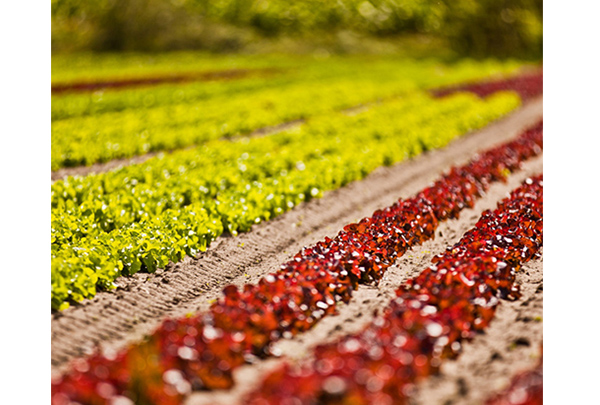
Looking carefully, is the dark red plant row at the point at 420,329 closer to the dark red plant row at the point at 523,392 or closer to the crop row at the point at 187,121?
the dark red plant row at the point at 523,392

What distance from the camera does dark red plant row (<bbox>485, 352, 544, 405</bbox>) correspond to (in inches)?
150

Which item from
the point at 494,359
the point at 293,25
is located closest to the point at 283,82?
the point at 293,25

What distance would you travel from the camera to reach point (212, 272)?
725 cm

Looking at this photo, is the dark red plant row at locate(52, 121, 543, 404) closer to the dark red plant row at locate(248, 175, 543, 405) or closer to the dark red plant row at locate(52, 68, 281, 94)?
the dark red plant row at locate(248, 175, 543, 405)

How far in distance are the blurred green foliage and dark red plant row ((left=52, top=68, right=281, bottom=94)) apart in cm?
204

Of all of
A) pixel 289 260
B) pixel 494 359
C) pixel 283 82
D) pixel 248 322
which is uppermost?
pixel 248 322

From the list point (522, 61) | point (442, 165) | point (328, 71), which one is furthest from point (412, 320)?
point (522, 61)

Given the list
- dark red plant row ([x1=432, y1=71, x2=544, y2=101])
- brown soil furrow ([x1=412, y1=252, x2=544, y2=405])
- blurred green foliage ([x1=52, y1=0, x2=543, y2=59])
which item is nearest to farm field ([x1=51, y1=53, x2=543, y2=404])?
brown soil furrow ([x1=412, y1=252, x2=544, y2=405])

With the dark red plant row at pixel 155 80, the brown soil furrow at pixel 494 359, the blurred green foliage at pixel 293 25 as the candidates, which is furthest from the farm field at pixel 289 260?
the blurred green foliage at pixel 293 25

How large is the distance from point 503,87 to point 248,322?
20659 mm

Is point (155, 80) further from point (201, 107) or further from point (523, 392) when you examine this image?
point (523, 392)

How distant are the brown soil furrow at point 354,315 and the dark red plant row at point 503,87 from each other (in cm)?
1342
